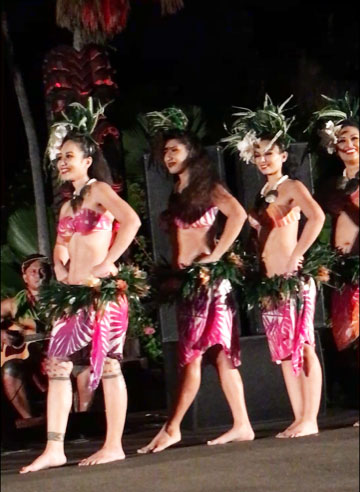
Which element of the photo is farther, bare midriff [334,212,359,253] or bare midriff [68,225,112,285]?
bare midriff [334,212,359,253]

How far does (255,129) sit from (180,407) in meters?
0.69

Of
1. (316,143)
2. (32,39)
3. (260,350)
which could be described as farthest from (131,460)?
(32,39)

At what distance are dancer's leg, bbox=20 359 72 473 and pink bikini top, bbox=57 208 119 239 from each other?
310 mm

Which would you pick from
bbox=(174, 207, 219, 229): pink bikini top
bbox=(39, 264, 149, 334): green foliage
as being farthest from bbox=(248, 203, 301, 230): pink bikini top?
bbox=(39, 264, 149, 334): green foliage

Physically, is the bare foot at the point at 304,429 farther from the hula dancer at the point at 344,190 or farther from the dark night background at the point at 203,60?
the dark night background at the point at 203,60

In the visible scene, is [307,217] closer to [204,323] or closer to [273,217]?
[273,217]

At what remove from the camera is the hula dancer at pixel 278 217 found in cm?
243

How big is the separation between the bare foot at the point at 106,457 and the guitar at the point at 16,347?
290 millimetres

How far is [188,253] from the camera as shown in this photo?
7.78ft

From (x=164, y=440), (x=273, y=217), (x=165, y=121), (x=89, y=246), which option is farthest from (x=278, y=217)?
(x=164, y=440)

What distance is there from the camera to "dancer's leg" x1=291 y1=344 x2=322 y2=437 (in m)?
2.52

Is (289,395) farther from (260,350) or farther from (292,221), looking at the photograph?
(292,221)

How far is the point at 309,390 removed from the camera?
2521 millimetres

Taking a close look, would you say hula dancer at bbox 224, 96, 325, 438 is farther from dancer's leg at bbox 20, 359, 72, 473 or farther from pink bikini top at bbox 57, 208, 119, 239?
dancer's leg at bbox 20, 359, 72, 473
